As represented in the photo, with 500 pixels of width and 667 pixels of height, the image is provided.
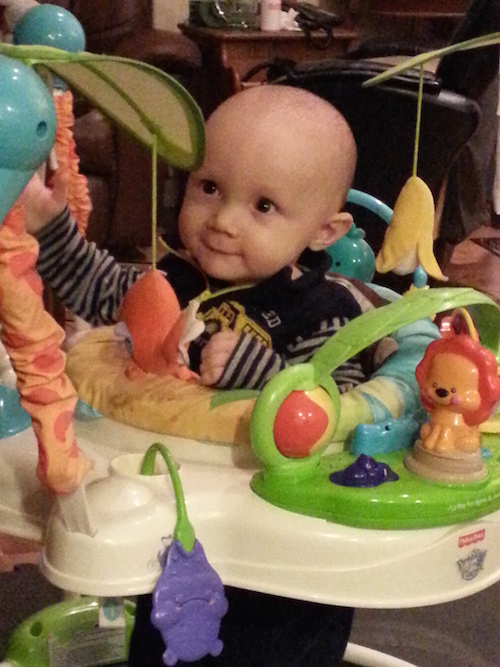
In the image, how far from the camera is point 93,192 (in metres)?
2.18

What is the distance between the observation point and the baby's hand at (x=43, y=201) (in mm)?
650

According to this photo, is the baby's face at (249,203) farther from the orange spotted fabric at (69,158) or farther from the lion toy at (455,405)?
the lion toy at (455,405)

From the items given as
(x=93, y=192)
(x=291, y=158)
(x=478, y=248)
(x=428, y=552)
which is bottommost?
(x=478, y=248)

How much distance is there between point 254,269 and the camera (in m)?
0.71

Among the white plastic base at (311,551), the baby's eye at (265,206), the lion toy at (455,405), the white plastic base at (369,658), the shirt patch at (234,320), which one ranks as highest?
the baby's eye at (265,206)

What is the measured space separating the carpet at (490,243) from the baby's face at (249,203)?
2075 mm

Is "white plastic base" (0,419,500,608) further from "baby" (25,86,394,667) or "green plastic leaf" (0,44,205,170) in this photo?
"green plastic leaf" (0,44,205,170)

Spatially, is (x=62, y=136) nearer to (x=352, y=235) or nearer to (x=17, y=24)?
(x=17, y=24)

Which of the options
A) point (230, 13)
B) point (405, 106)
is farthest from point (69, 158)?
point (230, 13)

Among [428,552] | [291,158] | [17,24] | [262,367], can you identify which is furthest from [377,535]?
[17,24]

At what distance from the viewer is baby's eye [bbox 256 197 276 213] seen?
0.69 meters

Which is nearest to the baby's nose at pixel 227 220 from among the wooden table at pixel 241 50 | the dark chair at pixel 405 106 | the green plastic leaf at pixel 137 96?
the green plastic leaf at pixel 137 96

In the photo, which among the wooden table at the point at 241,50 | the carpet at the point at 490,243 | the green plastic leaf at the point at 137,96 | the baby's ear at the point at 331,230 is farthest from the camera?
the carpet at the point at 490,243

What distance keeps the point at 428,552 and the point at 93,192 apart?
71.2 inches
